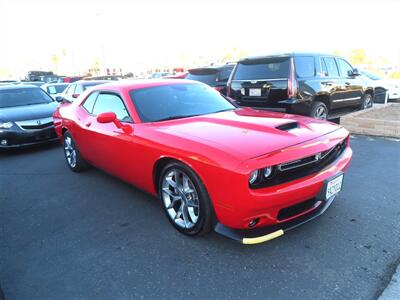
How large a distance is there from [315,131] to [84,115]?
322 centimetres

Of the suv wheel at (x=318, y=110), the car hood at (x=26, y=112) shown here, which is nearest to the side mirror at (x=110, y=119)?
the car hood at (x=26, y=112)

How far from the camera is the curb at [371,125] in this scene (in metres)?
6.55

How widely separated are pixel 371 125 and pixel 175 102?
15.6ft

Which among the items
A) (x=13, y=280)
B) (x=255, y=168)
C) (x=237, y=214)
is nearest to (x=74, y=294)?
(x=13, y=280)

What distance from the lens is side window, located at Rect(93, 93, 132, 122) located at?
153 inches

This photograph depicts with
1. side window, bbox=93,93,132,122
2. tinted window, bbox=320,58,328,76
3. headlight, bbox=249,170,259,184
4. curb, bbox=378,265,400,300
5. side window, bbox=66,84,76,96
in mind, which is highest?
tinted window, bbox=320,58,328,76

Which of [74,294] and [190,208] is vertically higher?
[190,208]

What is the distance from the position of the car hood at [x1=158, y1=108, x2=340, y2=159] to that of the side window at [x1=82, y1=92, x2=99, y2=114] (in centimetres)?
168

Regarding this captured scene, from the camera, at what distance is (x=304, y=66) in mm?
6730

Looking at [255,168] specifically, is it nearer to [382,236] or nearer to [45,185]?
[382,236]

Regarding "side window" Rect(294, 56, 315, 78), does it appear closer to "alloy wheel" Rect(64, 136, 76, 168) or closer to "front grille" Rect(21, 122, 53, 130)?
"alloy wheel" Rect(64, 136, 76, 168)

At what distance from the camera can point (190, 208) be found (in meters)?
3.12

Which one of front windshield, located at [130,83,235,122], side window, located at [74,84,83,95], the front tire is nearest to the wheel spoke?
the front tire

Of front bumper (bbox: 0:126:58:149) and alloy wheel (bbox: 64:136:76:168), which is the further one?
Answer: front bumper (bbox: 0:126:58:149)
